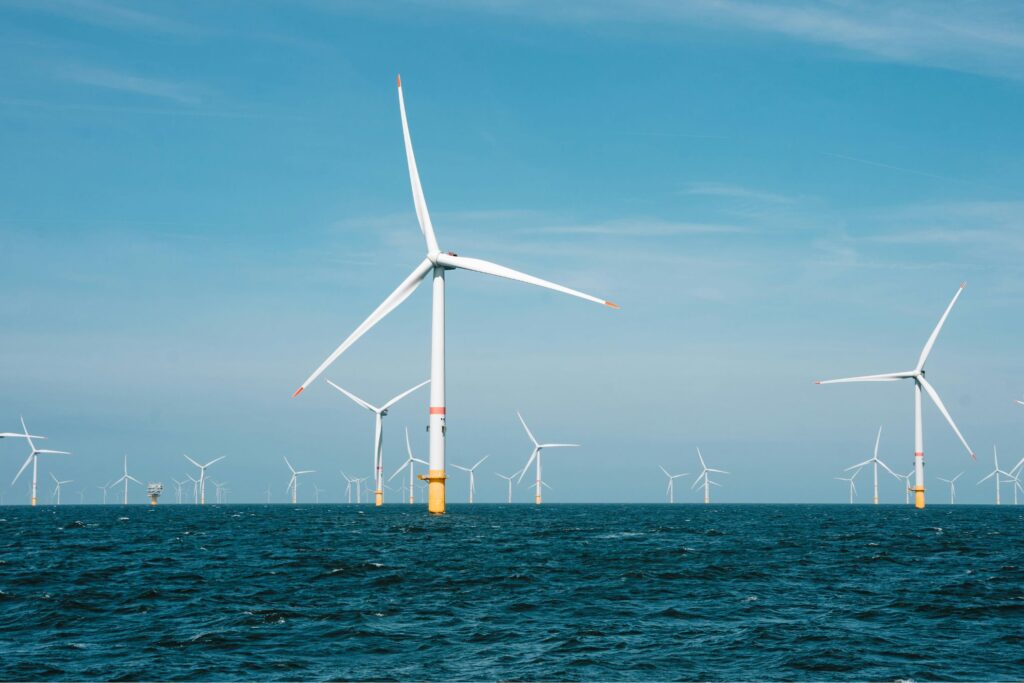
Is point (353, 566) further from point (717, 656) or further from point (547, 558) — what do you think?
point (717, 656)

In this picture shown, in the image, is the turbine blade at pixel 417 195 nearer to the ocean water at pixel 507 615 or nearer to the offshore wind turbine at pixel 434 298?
the offshore wind turbine at pixel 434 298

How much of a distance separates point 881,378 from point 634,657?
502ft

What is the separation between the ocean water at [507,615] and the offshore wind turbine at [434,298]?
19.6 m

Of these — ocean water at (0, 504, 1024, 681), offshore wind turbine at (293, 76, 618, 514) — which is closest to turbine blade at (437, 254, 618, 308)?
offshore wind turbine at (293, 76, 618, 514)

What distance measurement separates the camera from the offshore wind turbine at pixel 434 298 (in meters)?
76.3

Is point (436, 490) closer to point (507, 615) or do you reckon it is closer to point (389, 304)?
point (389, 304)

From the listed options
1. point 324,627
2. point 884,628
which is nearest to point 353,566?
point 324,627

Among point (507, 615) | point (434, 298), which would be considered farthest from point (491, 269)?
point (507, 615)

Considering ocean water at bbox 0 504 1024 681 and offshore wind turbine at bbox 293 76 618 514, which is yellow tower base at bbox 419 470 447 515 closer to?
offshore wind turbine at bbox 293 76 618 514

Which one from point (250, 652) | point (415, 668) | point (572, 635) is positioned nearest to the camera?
point (415, 668)

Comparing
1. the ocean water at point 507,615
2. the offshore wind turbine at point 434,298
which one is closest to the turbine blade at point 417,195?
the offshore wind turbine at point 434,298

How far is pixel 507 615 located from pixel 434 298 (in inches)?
2078

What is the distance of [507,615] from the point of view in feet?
107

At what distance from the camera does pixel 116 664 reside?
82.5 ft
